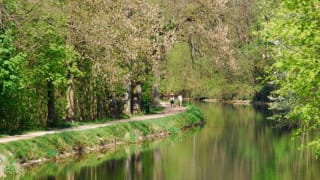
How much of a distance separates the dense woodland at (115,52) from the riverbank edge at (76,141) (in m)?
2.98

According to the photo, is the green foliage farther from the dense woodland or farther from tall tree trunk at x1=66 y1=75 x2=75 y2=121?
tall tree trunk at x1=66 y1=75 x2=75 y2=121

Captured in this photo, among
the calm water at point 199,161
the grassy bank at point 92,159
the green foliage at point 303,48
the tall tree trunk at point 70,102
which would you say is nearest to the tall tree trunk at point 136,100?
the calm water at point 199,161

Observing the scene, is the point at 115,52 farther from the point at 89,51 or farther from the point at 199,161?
the point at 199,161

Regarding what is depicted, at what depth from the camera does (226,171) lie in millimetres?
32219

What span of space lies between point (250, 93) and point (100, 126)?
6113 cm

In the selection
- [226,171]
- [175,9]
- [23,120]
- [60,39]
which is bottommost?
[226,171]

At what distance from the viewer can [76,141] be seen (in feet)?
115

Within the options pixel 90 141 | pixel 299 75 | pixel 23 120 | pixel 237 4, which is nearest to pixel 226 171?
pixel 90 141

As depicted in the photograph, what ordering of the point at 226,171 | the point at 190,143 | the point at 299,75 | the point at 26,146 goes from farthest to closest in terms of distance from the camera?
the point at 190,143 → the point at 226,171 → the point at 26,146 → the point at 299,75

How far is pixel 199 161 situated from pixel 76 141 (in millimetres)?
7042

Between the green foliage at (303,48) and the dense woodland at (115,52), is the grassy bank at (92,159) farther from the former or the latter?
the green foliage at (303,48)

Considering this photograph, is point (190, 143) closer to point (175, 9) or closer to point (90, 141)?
point (90, 141)

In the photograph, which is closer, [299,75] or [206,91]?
[299,75]

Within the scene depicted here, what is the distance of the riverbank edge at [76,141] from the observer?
2806cm
